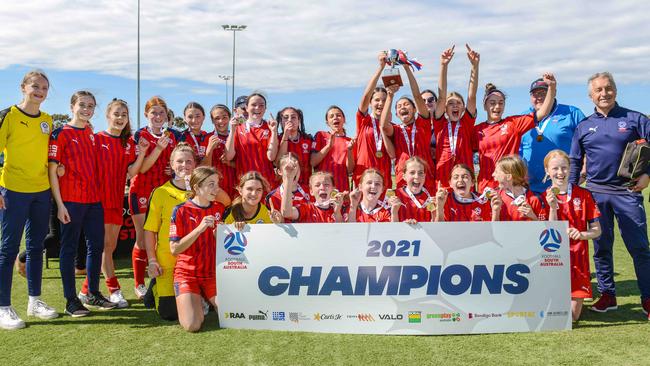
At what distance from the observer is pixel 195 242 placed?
461 cm

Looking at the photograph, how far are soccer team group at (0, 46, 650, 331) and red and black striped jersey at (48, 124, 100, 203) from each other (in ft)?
0.04

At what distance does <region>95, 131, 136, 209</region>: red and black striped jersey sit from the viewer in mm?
5082

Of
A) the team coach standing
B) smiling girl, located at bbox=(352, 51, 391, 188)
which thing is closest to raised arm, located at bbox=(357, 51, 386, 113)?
smiling girl, located at bbox=(352, 51, 391, 188)

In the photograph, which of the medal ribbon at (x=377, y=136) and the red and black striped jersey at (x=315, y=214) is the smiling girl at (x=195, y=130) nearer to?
the red and black striped jersey at (x=315, y=214)

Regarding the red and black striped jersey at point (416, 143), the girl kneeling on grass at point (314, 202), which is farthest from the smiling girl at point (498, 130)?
the girl kneeling on grass at point (314, 202)

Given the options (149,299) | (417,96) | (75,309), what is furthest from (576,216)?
(75,309)

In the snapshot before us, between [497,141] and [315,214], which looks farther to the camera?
[497,141]

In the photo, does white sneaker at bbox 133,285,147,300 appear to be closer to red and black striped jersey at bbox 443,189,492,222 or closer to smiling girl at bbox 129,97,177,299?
smiling girl at bbox 129,97,177,299

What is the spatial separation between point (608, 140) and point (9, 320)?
5.83 metres

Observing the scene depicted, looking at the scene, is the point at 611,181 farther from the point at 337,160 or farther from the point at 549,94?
the point at 337,160

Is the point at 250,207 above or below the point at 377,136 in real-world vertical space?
below

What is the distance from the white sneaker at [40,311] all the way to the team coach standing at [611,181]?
207 inches

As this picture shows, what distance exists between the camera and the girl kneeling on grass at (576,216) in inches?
180

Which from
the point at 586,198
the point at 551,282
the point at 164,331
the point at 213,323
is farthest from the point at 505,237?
the point at 164,331
